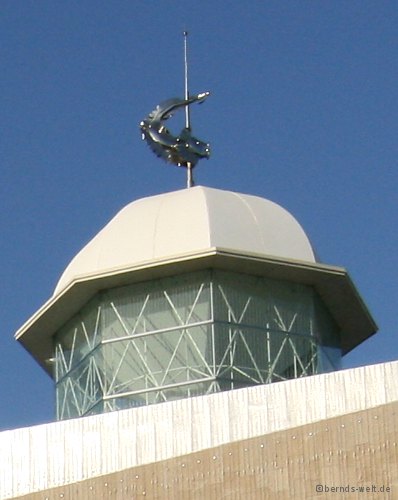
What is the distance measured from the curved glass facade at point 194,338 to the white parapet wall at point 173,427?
3356 millimetres

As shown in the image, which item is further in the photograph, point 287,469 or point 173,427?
point 173,427

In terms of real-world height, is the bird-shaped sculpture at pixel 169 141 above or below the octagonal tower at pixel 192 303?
above

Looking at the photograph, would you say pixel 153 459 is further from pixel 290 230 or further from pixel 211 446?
pixel 290 230

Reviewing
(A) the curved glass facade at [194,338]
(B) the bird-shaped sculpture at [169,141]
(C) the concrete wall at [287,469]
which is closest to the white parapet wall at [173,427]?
(C) the concrete wall at [287,469]

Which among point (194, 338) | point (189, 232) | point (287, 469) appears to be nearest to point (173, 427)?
point (287, 469)

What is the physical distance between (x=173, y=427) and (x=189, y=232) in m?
5.55

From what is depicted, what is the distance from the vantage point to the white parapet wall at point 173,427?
121ft

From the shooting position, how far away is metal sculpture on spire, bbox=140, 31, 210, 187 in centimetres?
4509

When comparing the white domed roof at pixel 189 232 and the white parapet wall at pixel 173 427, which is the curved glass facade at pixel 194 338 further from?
the white parapet wall at pixel 173 427

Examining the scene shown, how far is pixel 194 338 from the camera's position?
41.7 meters

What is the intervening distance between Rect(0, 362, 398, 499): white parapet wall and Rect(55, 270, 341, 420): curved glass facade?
3356mm

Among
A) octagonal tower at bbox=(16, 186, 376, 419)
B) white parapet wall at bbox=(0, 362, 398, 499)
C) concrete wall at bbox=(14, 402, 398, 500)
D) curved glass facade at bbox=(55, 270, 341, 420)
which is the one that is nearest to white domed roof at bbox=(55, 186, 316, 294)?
octagonal tower at bbox=(16, 186, 376, 419)

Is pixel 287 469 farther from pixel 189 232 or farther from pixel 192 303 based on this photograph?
pixel 189 232

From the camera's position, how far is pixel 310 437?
120ft
